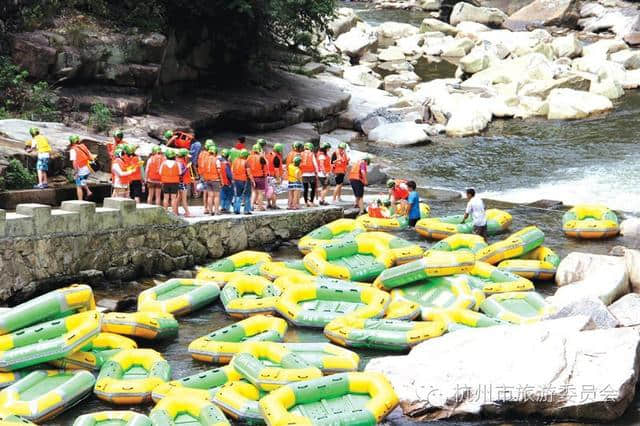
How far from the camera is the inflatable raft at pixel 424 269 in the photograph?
13.4m

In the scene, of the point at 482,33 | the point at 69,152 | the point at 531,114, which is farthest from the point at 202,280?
the point at 482,33

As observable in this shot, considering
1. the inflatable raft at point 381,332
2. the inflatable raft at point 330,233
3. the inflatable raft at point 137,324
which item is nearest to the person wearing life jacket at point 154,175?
the inflatable raft at point 330,233

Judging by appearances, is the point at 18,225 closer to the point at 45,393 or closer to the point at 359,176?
the point at 45,393

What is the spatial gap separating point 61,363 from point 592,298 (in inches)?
271

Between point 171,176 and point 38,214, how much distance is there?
9.68 ft

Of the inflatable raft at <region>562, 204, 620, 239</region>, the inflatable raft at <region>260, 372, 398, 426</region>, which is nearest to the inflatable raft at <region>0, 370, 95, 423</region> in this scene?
the inflatable raft at <region>260, 372, 398, 426</region>

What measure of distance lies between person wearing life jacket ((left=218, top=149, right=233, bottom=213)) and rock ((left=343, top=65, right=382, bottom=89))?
18.1 metres

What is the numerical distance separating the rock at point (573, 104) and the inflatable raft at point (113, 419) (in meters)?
23.4

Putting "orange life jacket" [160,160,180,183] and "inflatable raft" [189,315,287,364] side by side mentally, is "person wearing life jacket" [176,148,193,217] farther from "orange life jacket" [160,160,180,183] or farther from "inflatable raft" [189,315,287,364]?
"inflatable raft" [189,315,287,364]

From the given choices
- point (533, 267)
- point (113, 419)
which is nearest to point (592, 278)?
point (533, 267)

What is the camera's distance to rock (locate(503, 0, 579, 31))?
4709 centimetres

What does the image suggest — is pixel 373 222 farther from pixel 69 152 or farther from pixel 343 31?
pixel 343 31

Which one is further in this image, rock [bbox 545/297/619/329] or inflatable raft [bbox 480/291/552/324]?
inflatable raft [bbox 480/291/552/324]

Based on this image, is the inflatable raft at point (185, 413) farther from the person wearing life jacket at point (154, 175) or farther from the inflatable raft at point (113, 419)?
the person wearing life jacket at point (154, 175)
